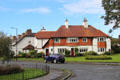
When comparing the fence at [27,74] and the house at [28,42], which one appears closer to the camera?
the fence at [27,74]

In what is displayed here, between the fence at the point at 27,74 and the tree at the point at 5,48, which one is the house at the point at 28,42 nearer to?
the fence at the point at 27,74

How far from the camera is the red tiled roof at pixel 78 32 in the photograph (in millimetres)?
56781

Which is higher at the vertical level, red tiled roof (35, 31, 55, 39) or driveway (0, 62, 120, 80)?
red tiled roof (35, 31, 55, 39)

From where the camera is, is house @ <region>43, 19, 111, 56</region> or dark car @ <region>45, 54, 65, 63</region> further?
house @ <region>43, 19, 111, 56</region>

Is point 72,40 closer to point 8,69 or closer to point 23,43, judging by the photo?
point 23,43

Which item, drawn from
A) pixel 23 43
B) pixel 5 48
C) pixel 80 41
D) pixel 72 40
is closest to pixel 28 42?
pixel 23 43

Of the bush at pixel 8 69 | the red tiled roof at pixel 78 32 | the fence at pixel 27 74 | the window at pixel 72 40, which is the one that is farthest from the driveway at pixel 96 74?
the red tiled roof at pixel 78 32

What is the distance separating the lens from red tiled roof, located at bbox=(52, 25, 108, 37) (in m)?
56.8

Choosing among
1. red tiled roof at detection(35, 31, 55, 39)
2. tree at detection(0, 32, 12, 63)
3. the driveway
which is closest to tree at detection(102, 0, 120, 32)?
the driveway

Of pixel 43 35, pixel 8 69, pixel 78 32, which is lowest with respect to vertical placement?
pixel 8 69

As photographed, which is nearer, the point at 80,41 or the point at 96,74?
the point at 96,74

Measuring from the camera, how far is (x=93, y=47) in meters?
56.7

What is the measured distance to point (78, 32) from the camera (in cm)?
5794

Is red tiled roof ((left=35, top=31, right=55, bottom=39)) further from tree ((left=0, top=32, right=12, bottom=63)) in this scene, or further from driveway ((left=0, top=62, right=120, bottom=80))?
tree ((left=0, top=32, right=12, bottom=63))
